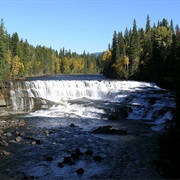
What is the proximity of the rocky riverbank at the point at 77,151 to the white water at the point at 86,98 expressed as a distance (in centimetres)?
625

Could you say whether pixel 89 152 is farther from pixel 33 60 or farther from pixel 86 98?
pixel 33 60

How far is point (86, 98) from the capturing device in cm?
5462

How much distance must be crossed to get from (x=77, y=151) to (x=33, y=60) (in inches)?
3795

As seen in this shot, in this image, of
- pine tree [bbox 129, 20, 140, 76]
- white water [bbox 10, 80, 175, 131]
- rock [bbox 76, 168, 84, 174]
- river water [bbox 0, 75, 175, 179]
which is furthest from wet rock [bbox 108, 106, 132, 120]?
pine tree [bbox 129, 20, 140, 76]

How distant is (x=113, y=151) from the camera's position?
25234mm

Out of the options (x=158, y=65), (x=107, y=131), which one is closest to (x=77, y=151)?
(x=107, y=131)

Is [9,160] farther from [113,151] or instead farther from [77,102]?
[77,102]

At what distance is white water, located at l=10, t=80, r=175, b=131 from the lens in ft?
139

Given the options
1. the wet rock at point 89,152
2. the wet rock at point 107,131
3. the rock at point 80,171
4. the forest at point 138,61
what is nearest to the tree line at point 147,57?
the forest at point 138,61

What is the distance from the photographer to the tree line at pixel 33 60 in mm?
72938

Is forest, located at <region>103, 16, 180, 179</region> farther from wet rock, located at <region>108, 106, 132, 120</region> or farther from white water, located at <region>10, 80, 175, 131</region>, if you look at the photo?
wet rock, located at <region>108, 106, 132, 120</region>

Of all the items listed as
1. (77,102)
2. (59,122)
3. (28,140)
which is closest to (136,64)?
(77,102)

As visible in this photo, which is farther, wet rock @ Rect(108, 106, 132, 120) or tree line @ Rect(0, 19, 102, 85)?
tree line @ Rect(0, 19, 102, 85)

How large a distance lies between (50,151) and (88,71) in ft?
491
